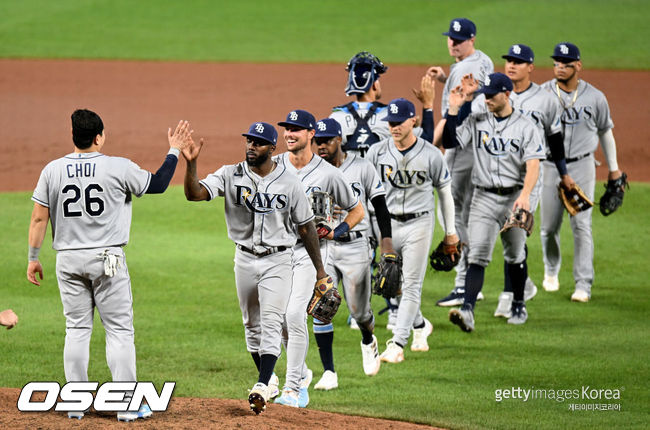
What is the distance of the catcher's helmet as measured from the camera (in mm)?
8523

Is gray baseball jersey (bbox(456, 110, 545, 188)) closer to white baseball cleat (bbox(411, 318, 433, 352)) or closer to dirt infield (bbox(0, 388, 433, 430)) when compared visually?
white baseball cleat (bbox(411, 318, 433, 352))

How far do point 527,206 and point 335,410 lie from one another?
269 cm

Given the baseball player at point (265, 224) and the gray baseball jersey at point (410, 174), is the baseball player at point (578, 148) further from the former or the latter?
the baseball player at point (265, 224)

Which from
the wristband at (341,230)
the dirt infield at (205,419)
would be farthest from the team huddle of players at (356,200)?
the dirt infield at (205,419)

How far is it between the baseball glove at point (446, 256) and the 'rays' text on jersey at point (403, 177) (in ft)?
1.90

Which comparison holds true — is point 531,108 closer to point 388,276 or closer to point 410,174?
point 410,174

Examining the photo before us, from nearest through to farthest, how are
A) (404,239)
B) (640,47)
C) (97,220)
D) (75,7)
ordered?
(97,220)
(404,239)
(640,47)
(75,7)

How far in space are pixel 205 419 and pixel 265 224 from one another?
1317mm

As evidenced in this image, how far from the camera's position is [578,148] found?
10156mm

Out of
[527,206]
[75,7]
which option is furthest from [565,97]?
[75,7]

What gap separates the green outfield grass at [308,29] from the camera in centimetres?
2861

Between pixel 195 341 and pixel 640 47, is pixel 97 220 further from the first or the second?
pixel 640 47

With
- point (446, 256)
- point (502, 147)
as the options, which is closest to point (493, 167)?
point (502, 147)

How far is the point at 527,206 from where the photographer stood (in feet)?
28.3
